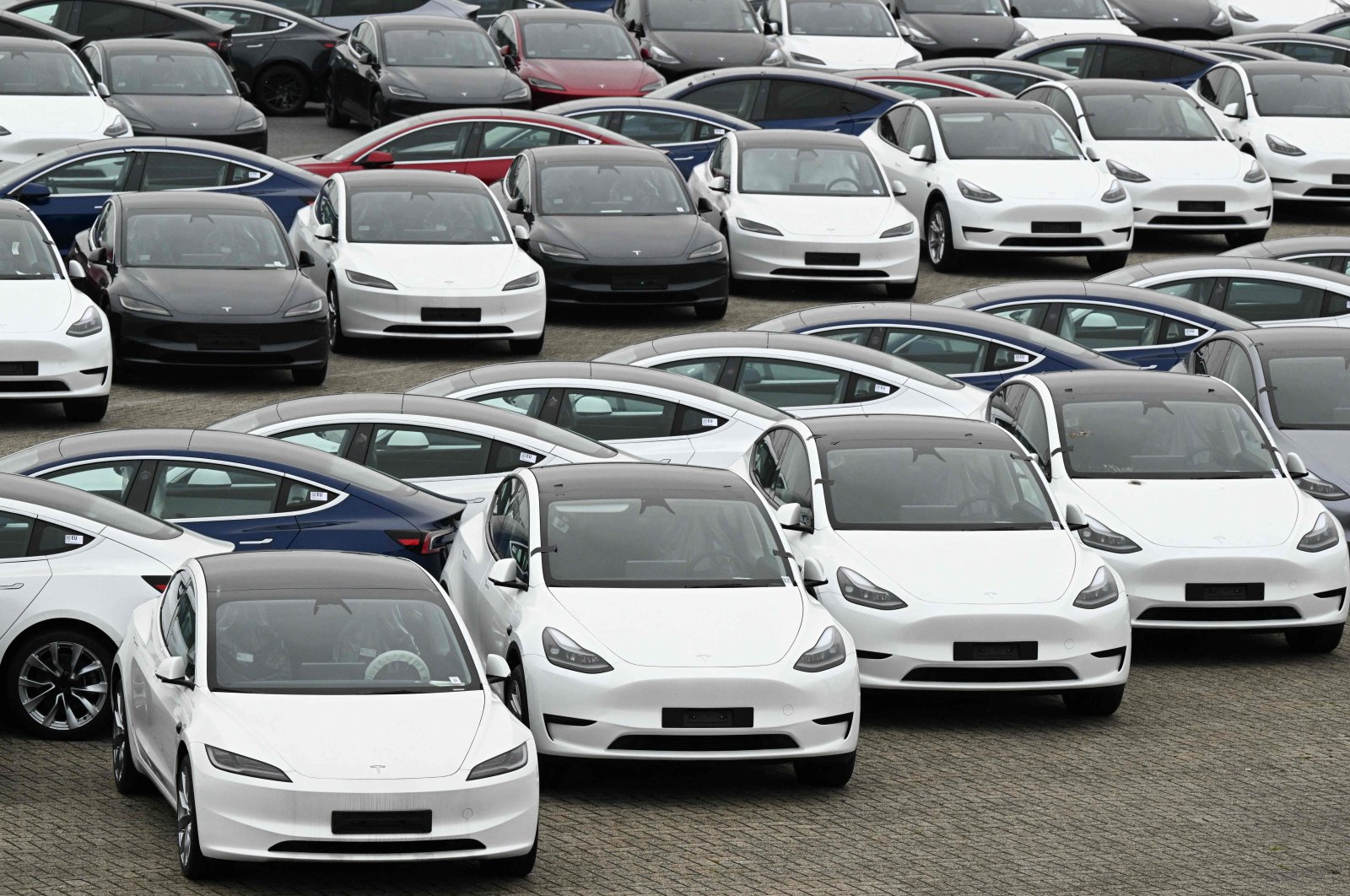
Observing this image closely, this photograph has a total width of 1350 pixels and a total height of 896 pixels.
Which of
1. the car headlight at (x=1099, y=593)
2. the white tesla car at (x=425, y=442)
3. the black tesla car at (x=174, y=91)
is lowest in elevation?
the black tesla car at (x=174, y=91)

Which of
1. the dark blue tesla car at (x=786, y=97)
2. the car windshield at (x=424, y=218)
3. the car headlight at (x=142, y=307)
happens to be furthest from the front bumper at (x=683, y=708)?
the dark blue tesla car at (x=786, y=97)

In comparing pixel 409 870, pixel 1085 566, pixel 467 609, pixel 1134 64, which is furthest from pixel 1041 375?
pixel 1134 64

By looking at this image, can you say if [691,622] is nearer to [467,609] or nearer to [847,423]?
[467,609]

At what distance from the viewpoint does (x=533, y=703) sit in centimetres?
1142

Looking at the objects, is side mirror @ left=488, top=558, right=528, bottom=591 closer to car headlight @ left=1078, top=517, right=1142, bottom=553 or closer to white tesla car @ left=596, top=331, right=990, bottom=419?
car headlight @ left=1078, top=517, right=1142, bottom=553

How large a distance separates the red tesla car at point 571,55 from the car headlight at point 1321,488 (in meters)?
14.7

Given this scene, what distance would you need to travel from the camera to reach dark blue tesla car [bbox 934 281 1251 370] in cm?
2011

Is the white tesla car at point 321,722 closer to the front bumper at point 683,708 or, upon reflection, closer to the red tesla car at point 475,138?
the front bumper at point 683,708

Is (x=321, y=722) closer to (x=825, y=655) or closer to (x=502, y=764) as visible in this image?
(x=502, y=764)

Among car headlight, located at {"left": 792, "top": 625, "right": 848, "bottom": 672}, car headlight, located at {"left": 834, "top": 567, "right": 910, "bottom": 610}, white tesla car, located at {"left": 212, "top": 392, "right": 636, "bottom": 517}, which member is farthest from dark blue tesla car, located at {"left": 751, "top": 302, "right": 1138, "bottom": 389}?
car headlight, located at {"left": 792, "top": 625, "right": 848, "bottom": 672}

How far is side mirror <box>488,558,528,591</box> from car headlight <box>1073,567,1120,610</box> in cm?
306

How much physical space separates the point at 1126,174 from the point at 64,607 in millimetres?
16552

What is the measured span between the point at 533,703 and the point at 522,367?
19.7 feet

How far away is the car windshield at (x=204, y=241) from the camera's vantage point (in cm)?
2061
